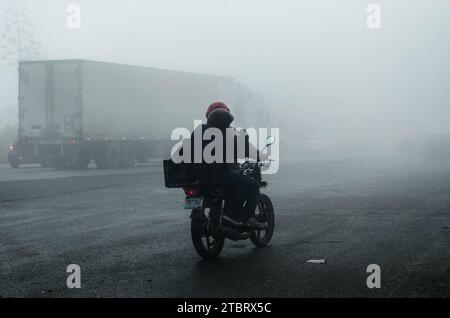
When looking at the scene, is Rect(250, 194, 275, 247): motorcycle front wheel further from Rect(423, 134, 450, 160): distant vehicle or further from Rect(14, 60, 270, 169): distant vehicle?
Rect(423, 134, 450, 160): distant vehicle

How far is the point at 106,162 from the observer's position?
30938 mm

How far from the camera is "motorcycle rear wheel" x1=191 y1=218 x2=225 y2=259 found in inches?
324

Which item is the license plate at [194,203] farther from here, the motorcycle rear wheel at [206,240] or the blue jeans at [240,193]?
the blue jeans at [240,193]

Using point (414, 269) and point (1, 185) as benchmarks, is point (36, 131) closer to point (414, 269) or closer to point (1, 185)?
point (1, 185)

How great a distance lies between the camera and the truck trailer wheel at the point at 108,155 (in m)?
30.8

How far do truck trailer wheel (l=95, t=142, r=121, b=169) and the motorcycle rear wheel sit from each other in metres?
22.8

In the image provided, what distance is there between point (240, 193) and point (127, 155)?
24.0 m

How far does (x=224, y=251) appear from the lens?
9086mm

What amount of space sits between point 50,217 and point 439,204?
7.64 m

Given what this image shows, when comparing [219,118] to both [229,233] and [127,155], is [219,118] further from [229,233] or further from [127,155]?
[127,155]

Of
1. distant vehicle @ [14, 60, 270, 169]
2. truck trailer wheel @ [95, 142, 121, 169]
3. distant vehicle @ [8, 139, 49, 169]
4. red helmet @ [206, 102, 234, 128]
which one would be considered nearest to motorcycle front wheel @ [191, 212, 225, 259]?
A: red helmet @ [206, 102, 234, 128]

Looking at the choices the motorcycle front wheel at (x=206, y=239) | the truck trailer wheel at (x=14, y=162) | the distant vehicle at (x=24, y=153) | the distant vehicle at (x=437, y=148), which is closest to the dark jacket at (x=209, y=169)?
the motorcycle front wheel at (x=206, y=239)

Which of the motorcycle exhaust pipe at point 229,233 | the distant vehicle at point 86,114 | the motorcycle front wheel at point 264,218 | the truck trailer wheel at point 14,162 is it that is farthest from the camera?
the truck trailer wheel at point 14,162

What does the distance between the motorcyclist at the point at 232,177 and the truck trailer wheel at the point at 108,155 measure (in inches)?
889
